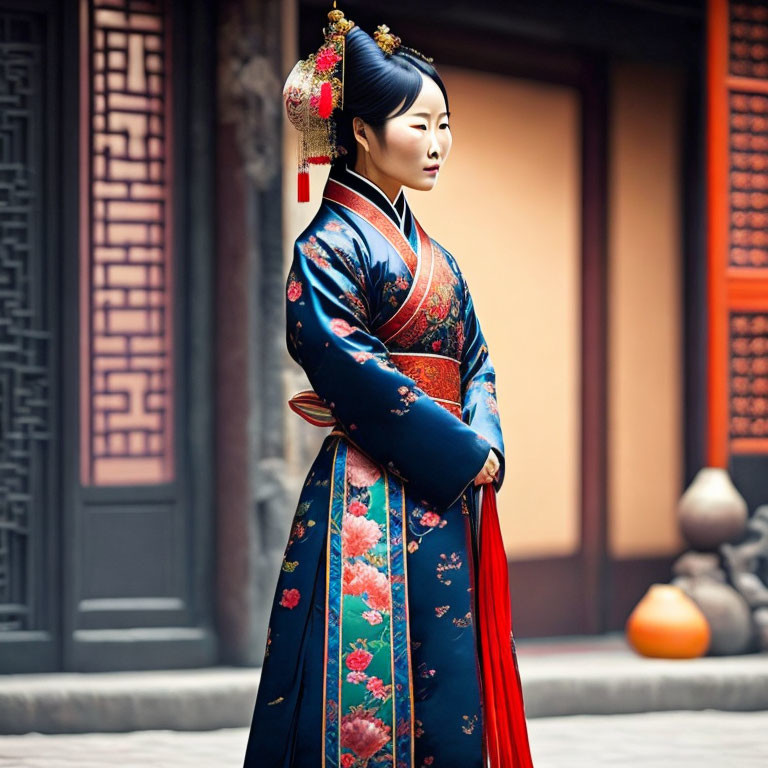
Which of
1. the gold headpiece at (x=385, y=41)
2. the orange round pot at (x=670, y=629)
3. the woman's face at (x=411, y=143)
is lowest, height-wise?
the orange round pot at (x=670, y=629)

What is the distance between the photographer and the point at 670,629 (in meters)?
6.04

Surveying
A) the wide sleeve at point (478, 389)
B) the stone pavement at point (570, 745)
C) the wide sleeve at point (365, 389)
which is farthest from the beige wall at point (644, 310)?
the wide sleeve at point (365, 389)

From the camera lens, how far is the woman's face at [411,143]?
11.3 feet

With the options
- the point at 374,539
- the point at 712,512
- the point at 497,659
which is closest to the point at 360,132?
the point at 374,539

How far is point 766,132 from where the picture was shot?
652 centimetres

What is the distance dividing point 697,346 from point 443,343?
3782mm

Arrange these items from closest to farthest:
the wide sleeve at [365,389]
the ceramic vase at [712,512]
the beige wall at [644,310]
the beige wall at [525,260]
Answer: the wide sleeve at [365,389]
the ceramic vase at [712,512]
the beige wall at [525,260]
the beige wall at [644,310]

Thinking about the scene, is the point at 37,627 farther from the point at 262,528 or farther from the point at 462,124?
the point at 462,124

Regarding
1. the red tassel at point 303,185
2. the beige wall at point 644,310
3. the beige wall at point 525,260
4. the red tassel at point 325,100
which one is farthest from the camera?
the beige wall at point 644,310

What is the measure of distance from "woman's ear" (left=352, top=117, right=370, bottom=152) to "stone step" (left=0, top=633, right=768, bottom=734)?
2590mm

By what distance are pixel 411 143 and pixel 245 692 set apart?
105 inches

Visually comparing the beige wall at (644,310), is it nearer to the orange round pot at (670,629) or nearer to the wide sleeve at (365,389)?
the orange round pot at (670,629)

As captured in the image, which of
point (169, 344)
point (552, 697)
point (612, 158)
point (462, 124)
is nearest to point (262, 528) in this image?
point (169, 344)

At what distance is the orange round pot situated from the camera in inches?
238
